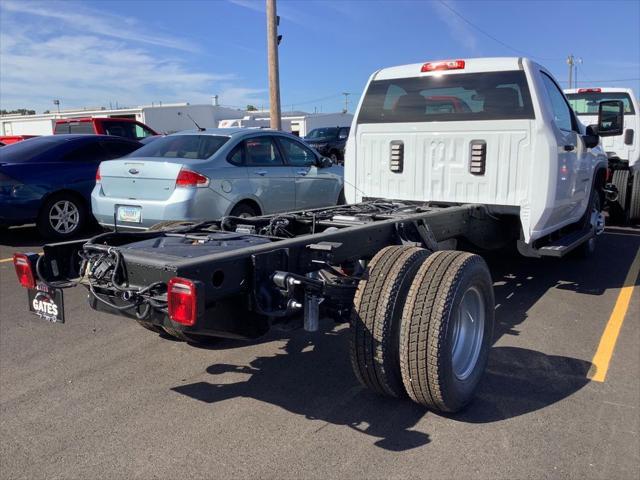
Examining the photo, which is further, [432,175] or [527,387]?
[432,175]

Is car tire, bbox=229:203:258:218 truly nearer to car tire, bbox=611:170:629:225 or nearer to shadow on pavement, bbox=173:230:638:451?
shadow on pavement, bbox=173:230:638:451

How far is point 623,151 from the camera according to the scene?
34.8 feet

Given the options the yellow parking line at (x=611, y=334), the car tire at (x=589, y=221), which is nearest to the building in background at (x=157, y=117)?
the car tire at (x=589, y=221)

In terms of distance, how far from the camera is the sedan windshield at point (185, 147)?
7289 mm

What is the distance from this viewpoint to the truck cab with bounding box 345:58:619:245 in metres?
5.35

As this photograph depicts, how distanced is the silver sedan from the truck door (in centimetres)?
359

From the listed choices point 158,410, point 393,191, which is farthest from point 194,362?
point 393,191

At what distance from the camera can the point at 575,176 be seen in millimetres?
6188

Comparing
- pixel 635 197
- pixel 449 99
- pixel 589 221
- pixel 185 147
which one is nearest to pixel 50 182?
pixel 185 147

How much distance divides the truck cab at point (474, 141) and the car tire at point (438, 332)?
A: 6.53 ft

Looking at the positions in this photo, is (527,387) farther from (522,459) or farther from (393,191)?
(393,191)

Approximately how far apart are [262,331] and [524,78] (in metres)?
3.73

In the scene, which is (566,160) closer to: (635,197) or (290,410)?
(290,410)

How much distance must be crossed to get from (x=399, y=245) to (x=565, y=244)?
9.01 ft
